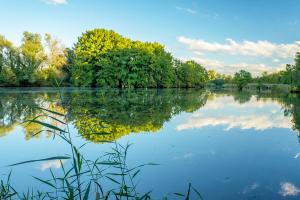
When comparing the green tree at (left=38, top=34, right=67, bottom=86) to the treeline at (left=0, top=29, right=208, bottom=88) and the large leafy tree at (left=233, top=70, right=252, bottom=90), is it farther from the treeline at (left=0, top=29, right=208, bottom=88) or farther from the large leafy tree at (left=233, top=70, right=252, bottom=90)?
the large leafy tree at (left=233, top=70, right=252, bottom=90)

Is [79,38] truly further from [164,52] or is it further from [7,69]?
[164,52]

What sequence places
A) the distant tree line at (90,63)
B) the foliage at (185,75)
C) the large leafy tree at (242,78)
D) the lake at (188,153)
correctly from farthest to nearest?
the large leafy tree at (242,78) → the foliage at (185,75) → the distant tree line at (90,63) → the lake at (188,153)

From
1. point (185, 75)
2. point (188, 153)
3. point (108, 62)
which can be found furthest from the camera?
point (185, 75)

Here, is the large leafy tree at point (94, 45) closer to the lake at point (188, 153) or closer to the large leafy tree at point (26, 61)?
the large leafy tree at point (26, 61)

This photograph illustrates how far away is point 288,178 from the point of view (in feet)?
14.6

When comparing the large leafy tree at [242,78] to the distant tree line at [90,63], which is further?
the large leafy tree at [242,78]

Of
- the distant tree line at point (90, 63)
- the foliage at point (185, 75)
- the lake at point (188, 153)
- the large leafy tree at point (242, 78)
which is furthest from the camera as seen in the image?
the large leafy tree at point (242, 78)

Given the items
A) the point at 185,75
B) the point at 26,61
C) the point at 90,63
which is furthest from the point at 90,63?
the point at 185,75

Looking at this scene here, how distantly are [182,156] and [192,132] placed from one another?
2944mm

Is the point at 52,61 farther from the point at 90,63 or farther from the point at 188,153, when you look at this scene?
the point at 188,153

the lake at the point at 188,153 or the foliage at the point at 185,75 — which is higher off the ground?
the foliage at the point at 185,75

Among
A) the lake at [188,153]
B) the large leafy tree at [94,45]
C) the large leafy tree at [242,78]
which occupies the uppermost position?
the large leafy tree at [94,45]

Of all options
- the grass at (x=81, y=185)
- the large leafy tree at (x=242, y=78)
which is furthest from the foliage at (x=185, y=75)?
the grass at (x=81, y=185)

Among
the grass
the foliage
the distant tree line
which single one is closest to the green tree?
the distant tree line
